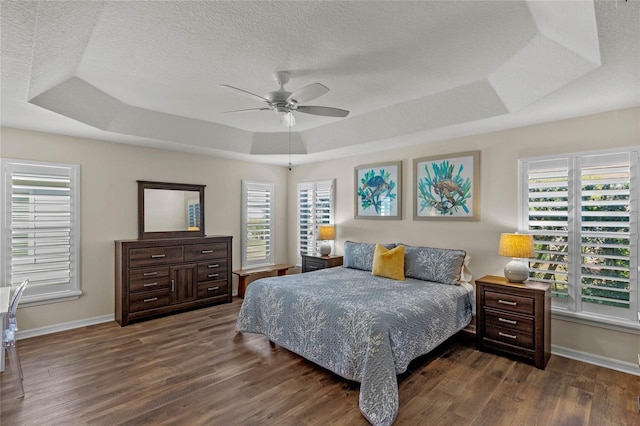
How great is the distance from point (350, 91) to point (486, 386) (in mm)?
3103

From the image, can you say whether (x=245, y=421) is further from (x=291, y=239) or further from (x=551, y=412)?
(x=291, y=239)

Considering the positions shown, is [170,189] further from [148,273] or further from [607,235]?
[607,235]

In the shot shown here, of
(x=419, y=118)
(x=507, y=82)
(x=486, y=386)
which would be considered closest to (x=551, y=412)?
(x=486, y=386)

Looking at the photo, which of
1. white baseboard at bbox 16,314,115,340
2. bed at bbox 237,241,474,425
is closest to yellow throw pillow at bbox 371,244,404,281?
bed at bbox 237,241,474,425

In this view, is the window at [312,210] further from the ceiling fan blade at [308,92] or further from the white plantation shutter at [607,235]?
the white plantation shutter at [607,235]

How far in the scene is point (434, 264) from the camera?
3996 mm

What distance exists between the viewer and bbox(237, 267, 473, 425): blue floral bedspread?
98.3 inches

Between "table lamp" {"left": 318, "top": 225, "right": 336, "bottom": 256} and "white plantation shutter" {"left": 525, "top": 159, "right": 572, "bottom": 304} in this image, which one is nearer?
"white plantation shutter" {"left": 525, "top": 159, "right": 572, "bottom": 304}

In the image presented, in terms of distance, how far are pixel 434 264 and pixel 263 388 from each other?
239cm

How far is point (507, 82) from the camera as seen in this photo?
10.1ft

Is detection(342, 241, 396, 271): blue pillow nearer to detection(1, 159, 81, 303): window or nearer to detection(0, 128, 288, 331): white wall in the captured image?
detection(0, 128, 288, 331): white wall

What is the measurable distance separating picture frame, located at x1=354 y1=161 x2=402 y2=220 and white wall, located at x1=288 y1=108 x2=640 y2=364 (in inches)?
3.6

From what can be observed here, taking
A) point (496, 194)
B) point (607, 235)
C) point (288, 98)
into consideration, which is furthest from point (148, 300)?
point (607, 235)

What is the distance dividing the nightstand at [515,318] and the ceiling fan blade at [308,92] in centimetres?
263
